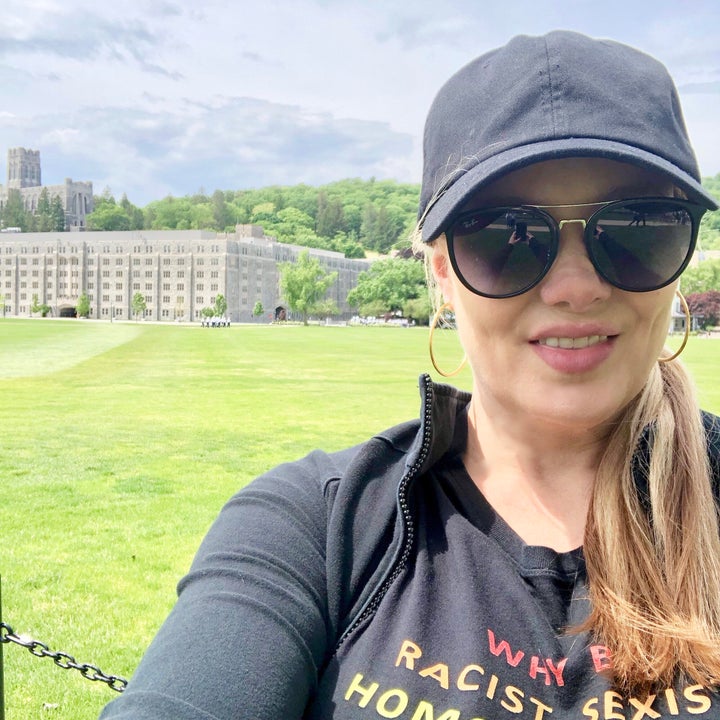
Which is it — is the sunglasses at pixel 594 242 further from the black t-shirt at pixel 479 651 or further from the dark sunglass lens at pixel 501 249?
the black t-shirt at pixel 479 651

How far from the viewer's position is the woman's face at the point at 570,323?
57.5 inches

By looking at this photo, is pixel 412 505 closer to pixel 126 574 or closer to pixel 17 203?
pixel 126 574

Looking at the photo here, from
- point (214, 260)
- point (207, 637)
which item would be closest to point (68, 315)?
point (214, 260)

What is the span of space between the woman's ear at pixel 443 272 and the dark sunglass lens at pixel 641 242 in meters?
0.33

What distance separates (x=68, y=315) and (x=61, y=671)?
117 metres

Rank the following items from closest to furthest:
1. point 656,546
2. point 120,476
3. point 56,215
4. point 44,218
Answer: point 656,546
point 120,476
point 44,218
point 56,215

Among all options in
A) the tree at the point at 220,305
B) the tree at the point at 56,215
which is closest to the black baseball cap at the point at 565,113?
the tree at the point at 220,305

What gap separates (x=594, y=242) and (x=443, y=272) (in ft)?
1.25

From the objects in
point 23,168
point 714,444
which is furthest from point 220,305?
point 23,168

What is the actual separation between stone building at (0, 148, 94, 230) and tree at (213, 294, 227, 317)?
6943 cm

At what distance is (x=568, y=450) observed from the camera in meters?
1.71

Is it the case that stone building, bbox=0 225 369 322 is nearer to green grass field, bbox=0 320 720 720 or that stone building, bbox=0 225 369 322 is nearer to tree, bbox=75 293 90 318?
tree, bbox=75 293 90 318

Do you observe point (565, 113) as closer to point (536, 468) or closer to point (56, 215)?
point (536, 468)

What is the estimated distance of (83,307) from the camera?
10750 centimetres
